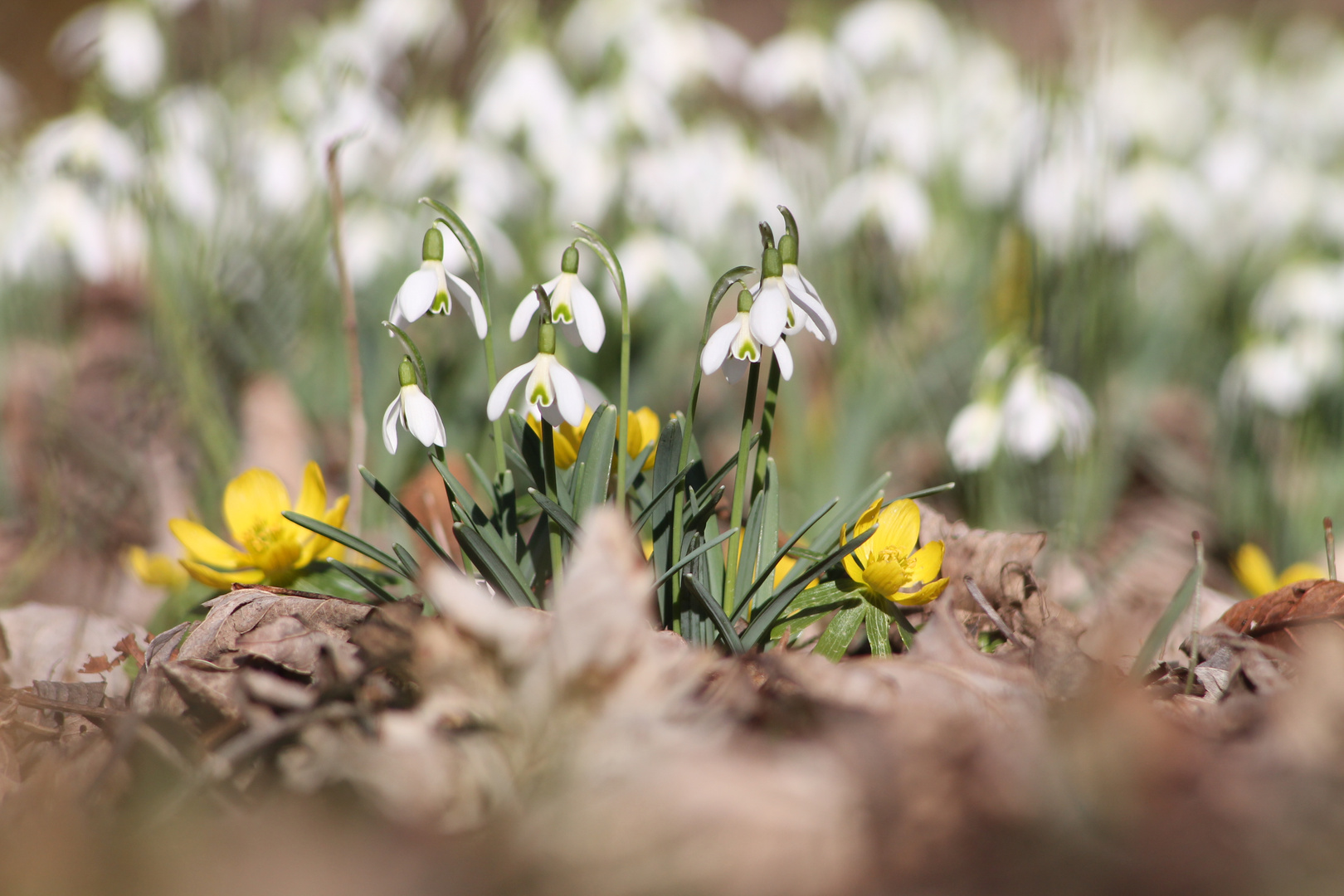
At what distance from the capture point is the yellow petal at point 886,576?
933 mm

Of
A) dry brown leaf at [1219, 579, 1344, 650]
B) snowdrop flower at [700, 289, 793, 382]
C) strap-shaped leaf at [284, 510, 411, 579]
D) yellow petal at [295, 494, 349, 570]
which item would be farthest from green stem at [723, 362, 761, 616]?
dry brown leaf at [1219, 579, 1344, 650]

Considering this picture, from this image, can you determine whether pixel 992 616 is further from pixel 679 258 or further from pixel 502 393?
pixel 679 258

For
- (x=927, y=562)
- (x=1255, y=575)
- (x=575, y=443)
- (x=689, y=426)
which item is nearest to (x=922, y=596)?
(x=927, y=562)

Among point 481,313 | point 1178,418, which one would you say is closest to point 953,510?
point 1178,418

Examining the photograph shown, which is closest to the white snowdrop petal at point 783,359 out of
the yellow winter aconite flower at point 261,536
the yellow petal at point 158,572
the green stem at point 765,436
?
the green stem at point 765,436

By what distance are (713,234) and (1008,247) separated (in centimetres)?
99

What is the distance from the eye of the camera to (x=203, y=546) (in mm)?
1112

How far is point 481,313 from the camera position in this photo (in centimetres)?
91

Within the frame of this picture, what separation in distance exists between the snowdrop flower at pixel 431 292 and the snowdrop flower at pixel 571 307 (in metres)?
0.05

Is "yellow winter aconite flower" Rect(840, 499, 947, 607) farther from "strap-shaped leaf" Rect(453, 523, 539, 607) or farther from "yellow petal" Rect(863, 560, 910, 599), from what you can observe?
"strap-shaped leaf" Rect(453, 523, 539, 607)

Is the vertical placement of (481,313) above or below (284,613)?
above

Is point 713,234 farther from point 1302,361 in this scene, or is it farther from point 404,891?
point 404,891

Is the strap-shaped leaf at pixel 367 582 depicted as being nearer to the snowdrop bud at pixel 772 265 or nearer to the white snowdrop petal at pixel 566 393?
the white snowdrop petal at pixel 566 393

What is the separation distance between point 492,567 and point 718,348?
0.32 meters
